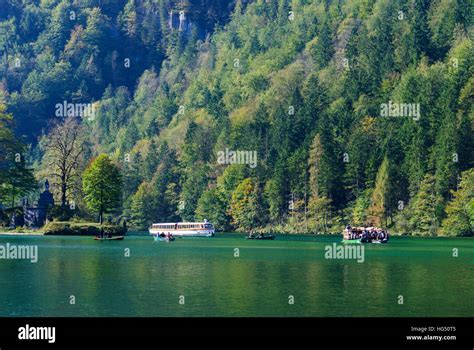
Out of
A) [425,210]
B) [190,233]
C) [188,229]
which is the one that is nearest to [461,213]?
[425,210]

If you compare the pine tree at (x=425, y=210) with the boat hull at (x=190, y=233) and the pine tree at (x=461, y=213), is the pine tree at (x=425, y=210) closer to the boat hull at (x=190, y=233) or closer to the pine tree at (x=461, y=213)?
the pine tree at (x=461, y=213)

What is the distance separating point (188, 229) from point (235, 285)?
115 meters

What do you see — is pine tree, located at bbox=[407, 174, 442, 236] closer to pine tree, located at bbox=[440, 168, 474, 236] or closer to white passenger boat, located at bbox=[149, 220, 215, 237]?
pine tree, located at bbox=[440, 168, 474, 236]

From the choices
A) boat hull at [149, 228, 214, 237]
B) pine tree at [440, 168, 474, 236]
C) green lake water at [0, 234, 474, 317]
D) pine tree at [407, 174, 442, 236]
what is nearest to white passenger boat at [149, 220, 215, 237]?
boat hull at [149, 228, 214, 237]

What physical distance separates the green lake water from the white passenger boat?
249 ft

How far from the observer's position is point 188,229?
18562 cm

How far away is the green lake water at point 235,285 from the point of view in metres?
58.7

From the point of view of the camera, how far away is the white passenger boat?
597ft

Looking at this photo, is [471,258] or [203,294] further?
[471,258]

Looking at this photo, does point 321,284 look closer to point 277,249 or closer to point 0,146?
point 277,249
